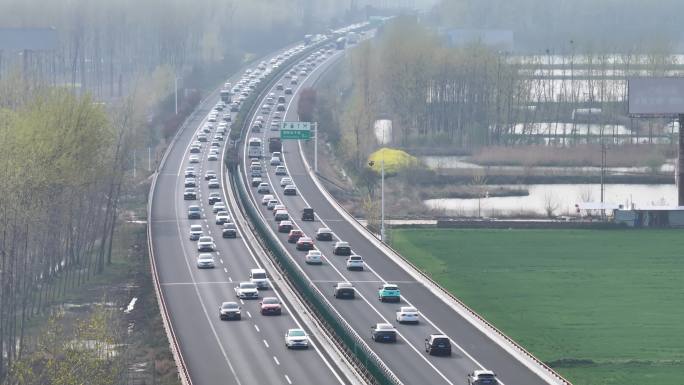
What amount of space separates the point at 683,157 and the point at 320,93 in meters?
79.9

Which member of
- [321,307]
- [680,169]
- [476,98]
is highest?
[476,98]

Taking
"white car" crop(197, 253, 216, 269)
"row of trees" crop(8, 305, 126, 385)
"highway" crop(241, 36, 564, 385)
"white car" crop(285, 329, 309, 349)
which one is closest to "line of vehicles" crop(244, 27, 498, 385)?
"highway" crop(241, 36, 564, 385)

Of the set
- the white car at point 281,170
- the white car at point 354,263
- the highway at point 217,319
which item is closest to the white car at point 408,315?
the highway at point 217,319

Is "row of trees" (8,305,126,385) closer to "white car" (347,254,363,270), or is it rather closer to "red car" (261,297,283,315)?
"red car" (261,297,283,315)

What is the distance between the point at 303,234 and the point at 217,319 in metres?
27.8

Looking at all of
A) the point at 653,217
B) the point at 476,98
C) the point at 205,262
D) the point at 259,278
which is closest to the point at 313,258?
the point at 205,262

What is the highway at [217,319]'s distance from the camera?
64.4 m

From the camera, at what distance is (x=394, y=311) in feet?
260

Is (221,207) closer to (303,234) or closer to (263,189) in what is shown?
(263,189)

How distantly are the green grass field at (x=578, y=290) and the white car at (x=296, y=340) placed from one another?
10.8 metres

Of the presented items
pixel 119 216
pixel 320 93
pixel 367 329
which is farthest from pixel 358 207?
pixel 320 93

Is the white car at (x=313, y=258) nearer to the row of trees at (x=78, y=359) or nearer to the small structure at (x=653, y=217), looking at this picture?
the row of trees at (x=78, y=359)

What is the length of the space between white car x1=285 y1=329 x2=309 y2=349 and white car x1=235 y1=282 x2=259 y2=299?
12.3 meters

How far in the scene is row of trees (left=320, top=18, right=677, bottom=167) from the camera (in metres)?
176
